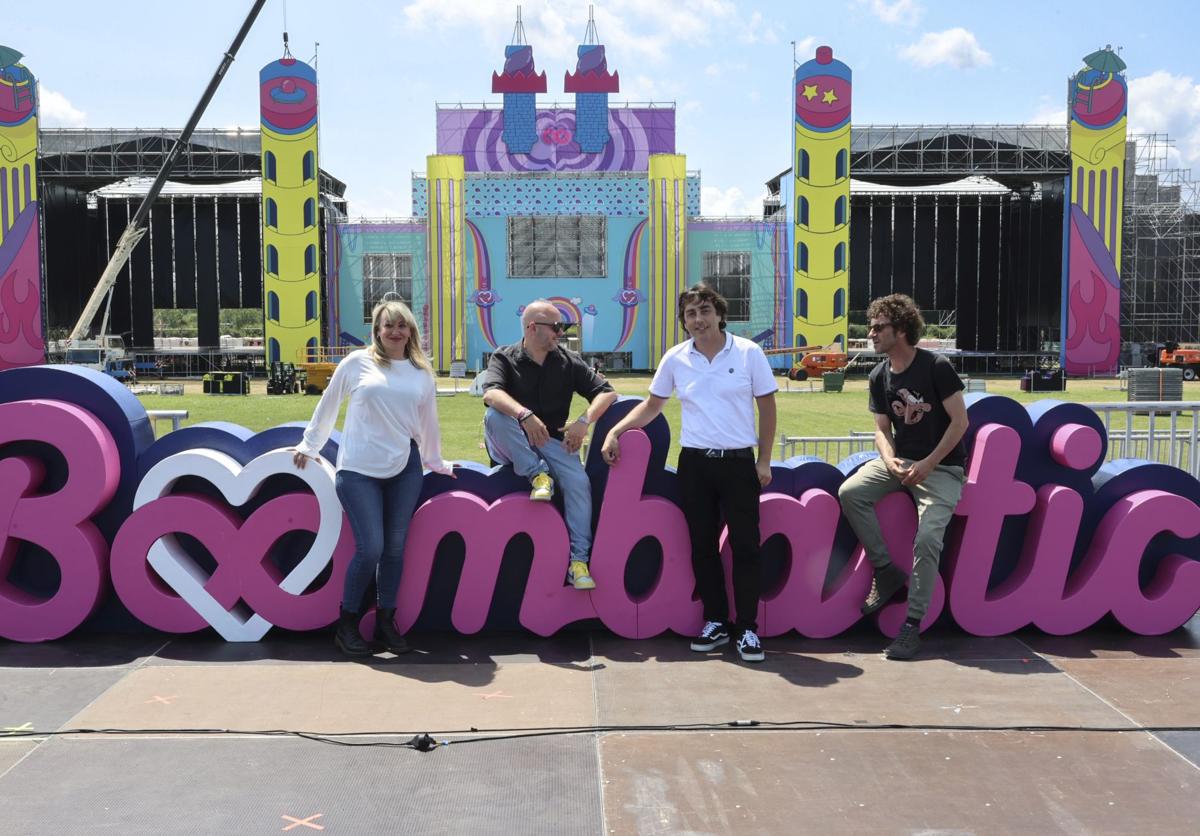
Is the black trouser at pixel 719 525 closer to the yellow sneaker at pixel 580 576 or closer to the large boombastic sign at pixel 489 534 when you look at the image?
the large boombastic sign at pixel 489 534

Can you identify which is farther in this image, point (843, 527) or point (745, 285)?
point (745, 285)

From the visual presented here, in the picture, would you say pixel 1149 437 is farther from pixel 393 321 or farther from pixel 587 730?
pixel 393 321

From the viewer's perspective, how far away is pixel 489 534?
5059 mm

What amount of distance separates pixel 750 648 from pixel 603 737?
1138mm

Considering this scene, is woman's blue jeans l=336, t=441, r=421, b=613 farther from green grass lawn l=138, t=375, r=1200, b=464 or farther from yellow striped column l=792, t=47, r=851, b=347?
yellow striped column l=792, t=47, r=851, b=347

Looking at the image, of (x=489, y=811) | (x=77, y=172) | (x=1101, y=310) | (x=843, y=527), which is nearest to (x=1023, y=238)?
(x=1101, y=310)

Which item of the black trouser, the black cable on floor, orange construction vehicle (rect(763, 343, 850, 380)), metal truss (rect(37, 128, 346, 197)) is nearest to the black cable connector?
the black cable on floor

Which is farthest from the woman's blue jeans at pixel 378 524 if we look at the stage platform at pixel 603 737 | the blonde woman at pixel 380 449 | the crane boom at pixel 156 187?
the crane boom at pixel 156 187

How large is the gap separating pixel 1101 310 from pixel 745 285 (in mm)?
11831

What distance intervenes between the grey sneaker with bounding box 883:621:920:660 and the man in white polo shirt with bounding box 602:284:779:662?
609mm

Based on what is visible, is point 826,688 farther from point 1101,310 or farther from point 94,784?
point 1101,310

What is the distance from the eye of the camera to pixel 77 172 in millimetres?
35594

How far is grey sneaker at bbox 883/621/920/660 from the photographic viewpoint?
477 centimetres

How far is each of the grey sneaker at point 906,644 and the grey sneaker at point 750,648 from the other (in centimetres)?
61
